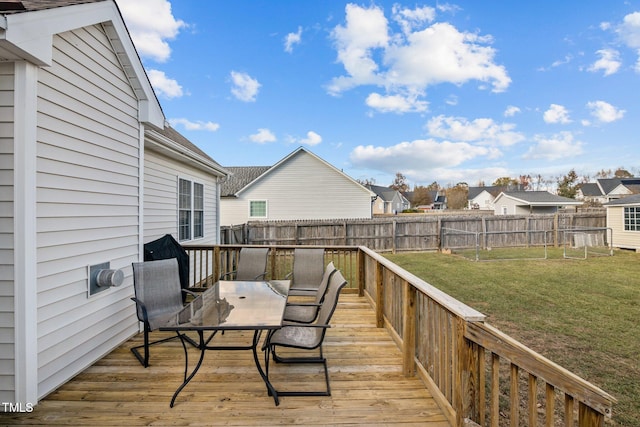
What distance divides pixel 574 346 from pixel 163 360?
5075mm

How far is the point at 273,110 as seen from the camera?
16.1m

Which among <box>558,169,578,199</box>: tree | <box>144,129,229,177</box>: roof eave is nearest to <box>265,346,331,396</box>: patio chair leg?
<box>144,129,229,177</box>: roof eave

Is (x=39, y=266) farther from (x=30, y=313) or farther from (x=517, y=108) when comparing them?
(x=517, y=108)

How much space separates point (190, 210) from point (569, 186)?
49306 mm

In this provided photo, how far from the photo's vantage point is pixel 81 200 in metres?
2.88

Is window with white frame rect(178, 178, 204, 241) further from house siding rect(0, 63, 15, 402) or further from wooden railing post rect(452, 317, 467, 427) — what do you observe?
wooden railing post rect(452, 317, 467, 427)

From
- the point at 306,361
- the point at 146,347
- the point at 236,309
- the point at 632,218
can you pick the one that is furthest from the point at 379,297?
the point at 632,218

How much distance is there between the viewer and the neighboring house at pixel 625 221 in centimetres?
1245

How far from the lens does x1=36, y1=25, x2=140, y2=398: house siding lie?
2471 millimetres

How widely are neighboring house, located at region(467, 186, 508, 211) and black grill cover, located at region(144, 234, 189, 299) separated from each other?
4892 centimetres

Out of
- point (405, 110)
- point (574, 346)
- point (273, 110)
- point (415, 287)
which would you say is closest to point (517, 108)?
point (405, 110)

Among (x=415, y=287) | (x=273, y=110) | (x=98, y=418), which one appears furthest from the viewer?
(x=273, y=110)

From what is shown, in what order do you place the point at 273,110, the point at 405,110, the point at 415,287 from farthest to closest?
1. the point at 405,110
2. the point at 273,110
3. the point at 415,287

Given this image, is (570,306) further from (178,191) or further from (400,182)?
(400,182)
